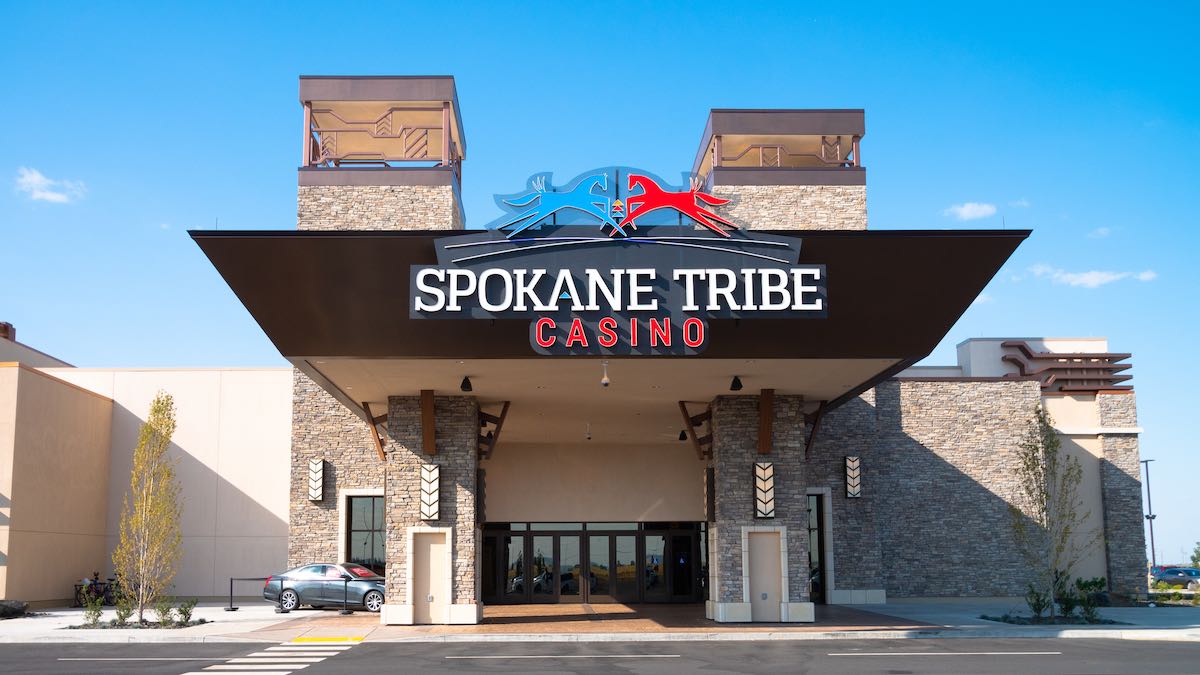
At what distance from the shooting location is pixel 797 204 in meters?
31.0

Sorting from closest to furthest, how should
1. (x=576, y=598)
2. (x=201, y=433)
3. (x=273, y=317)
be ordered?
(x=273, y=317) → (x=576, y=598) → (x=201, y=433)

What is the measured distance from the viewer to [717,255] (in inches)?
751

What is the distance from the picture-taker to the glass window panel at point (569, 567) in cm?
3055

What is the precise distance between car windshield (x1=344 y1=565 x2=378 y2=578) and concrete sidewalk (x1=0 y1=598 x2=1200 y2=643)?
3.62 ft

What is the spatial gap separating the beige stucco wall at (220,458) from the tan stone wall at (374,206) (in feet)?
23.7

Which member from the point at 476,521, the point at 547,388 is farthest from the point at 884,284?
the point at 476,521

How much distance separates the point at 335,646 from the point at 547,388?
6.77 meters

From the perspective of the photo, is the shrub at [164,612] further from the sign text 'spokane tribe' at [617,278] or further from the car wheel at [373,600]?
the sign text 'spokane tribe' at [617,278]

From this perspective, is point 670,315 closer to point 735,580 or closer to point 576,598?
point 735,580

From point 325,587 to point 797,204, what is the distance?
16960 mm

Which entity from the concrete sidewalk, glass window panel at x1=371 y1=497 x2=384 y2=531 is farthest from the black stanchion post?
glass window panel at x1=371 y1=497 x2=384 y2=531

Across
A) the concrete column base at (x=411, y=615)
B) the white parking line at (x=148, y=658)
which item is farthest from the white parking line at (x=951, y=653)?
the white parking line at (x=148, y=658)

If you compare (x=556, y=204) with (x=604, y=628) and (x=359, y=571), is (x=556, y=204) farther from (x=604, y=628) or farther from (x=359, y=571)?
(x=359, y=571)

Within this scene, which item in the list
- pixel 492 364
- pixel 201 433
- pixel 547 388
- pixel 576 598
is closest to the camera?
pixel 492 364
